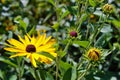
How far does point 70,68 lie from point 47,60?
0.35 feet

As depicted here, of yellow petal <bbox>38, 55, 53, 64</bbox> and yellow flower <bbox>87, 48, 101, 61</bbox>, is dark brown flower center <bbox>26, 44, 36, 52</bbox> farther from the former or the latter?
yellow flower <bbox>87, 48, 101, 61</bbox>

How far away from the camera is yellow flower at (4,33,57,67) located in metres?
1.75

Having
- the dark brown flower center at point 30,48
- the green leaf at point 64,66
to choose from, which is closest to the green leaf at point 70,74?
the green leaf at point 64,66

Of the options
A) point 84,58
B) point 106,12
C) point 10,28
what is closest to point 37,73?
point 84,58

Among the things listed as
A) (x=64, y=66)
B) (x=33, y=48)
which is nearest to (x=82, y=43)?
(x=64, y=66)

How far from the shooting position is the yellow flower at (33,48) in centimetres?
175

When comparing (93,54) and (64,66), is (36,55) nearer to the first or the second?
(64,66)

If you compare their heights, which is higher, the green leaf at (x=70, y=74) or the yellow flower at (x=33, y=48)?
the yellow flower at (x=33, y=48)

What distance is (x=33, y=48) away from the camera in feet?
6.21

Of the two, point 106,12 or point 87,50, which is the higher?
point 106,12

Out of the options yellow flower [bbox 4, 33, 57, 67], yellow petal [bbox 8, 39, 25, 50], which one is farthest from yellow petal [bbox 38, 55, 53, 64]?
yellow petal [bbox 8, 39, 25, 50]

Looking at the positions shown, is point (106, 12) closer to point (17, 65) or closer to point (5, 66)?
point (17, 65)

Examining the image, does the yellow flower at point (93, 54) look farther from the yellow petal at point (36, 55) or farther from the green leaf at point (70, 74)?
the yellow petal at point (36, 55)

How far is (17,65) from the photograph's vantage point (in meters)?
1.99
